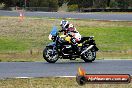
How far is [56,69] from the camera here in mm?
15094

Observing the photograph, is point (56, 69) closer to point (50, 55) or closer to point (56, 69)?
point (56, 69)

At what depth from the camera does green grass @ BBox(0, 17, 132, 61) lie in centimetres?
2706

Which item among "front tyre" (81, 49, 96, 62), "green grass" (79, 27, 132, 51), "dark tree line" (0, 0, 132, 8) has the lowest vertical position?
"dark tree line" (0, 0, 132, 8)

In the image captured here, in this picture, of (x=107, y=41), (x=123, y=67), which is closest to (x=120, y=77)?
(x=123, y=67)

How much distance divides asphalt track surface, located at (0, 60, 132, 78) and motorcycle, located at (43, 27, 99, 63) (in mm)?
454

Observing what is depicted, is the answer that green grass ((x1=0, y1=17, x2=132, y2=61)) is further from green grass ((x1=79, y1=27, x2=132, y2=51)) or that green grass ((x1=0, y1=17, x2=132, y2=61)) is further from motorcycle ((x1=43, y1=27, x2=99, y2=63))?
motorcycle ((x1=43, y1=27, x2=99, y2=63))

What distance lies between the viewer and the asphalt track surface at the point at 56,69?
13.6 m

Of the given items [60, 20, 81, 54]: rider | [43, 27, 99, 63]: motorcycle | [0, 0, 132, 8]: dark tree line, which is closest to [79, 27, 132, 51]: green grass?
[43, 27, 99, 63]: motorcycle

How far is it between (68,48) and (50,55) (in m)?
0.89

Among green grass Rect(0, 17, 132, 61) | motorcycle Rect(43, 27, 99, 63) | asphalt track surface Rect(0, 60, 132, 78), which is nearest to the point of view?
asphalt track surface Rect(0, 60, 132, 78)

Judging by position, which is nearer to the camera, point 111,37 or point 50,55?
point 50,55

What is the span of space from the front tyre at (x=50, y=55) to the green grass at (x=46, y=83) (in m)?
5.19

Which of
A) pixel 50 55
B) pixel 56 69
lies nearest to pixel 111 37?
pixel 50 55

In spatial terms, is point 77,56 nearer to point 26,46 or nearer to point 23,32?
point 26,46
